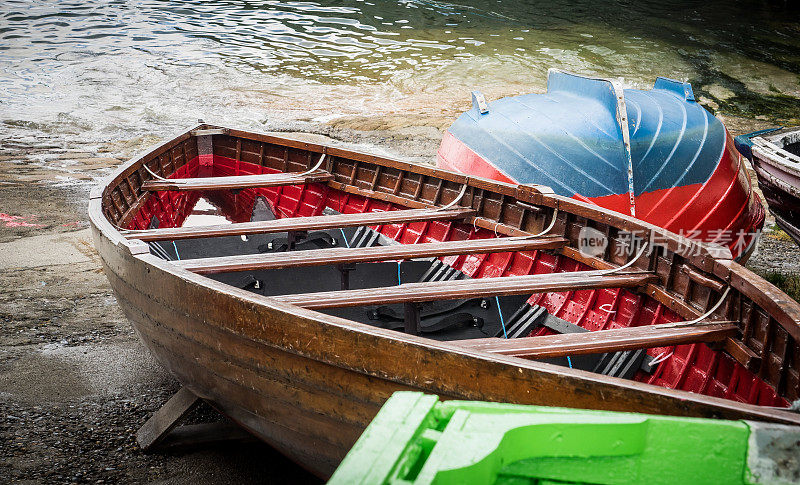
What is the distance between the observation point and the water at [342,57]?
40.1ft

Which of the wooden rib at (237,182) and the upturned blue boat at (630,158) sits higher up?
the upturned blue boat at (630,158)

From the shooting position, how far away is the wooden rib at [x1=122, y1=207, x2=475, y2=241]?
4.93 m

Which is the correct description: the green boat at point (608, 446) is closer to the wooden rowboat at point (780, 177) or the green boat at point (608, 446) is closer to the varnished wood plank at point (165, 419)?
the varnished wood plank at point (165, 419)

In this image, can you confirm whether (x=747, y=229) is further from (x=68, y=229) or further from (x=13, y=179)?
(x=13, y=179)

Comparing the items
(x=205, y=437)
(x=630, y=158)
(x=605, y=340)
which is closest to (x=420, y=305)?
(x=605, y=340)

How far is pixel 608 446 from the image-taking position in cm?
181

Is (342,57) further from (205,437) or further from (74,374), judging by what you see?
(205,437)

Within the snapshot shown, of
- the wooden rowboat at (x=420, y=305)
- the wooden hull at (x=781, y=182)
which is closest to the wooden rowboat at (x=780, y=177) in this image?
the wooden hull at (x=781, y=182)

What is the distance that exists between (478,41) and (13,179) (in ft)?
41.4

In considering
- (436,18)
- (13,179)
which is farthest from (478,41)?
(13,179)

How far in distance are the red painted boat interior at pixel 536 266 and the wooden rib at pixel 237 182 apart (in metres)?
0.21

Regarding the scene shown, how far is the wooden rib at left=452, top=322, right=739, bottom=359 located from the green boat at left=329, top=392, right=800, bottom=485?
53.6 inches

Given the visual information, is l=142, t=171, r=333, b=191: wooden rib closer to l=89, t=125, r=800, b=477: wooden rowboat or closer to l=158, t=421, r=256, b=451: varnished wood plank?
l=89, t=125, r=800, b=477: wooden rowboat

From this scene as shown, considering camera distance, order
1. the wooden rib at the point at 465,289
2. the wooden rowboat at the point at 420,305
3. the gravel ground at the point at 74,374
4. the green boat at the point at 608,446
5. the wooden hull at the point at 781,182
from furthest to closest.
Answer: the wooden hull at the point at 781,182
the gravel ground at the point at 74,374
the wooden rib at the point at 465,289
the wooden rowboat at the point at 420,305
the green boat at the point at 608,446
